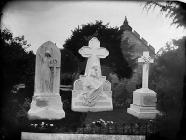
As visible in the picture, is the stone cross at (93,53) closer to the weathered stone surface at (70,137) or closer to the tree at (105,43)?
the tree at (105,43)

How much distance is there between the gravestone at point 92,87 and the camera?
5.05 metres

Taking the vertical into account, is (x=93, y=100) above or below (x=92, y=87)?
below

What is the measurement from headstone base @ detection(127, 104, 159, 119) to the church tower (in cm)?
35

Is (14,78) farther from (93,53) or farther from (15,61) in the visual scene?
(93,53)

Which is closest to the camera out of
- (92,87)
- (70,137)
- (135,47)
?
(70,137)

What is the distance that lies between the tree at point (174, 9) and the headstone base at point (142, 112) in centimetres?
168

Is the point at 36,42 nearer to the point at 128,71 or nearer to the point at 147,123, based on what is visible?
the point at 128,71

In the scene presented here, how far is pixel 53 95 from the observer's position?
4.96 m

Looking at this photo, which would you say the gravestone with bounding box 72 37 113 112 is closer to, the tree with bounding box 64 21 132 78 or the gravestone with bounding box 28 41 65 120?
the tree with bounding box 64 21 132 78

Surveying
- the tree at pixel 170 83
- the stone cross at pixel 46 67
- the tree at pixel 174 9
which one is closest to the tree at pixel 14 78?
the stone cross at pixel 46 67

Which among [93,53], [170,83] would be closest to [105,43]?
[93,53]

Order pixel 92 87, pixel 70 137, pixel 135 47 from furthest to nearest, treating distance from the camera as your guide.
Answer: pixel 135 47, pixel 92 87, pixel 70 137

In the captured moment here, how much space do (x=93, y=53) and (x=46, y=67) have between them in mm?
894

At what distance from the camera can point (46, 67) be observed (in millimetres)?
4973
